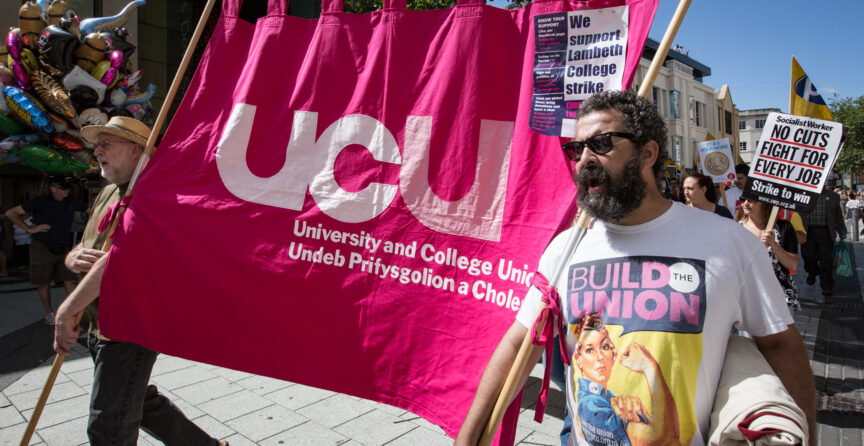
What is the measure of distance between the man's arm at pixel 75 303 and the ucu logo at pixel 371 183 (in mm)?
783

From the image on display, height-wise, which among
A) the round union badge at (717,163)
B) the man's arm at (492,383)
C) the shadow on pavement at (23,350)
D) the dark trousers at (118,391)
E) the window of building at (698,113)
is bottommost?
the shadow on pavement at (23,350)

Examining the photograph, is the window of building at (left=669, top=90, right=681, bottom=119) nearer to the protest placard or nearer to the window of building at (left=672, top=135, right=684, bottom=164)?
the window of building at (left=672, top=135, right=684, bottom=164)

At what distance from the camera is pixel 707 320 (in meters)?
1.43

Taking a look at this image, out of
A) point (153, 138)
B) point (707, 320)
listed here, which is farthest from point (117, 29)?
point (707, 320)

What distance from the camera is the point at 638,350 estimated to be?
146 centimetres

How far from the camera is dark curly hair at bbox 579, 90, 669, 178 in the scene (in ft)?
5.27

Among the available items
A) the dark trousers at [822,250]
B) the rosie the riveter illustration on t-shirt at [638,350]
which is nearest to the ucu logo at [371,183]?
the rosie the riveter illustration on t-shirt at [638,350]

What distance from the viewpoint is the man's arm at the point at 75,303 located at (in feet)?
8.00

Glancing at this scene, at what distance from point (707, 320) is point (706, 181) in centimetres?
374

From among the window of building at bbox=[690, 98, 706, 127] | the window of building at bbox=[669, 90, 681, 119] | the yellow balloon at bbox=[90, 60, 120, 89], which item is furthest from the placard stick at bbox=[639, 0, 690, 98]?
the window of building at bbox=[690, 98, 706, 127]

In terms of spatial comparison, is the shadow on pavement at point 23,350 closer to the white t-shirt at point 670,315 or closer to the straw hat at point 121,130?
the straw hat at point 121,130

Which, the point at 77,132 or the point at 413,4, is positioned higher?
the point at 413,4

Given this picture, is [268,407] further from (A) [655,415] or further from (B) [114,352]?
(A) [655,415]

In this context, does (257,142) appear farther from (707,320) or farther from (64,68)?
(64,68)
